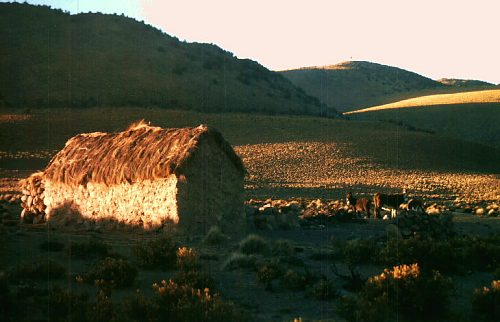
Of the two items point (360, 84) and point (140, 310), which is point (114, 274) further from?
point (360, 84)

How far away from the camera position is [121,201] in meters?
22.0

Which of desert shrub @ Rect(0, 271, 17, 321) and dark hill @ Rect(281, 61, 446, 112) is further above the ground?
dark hill @ Rect(281, 61, 446, 112)

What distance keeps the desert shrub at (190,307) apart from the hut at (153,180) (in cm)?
930

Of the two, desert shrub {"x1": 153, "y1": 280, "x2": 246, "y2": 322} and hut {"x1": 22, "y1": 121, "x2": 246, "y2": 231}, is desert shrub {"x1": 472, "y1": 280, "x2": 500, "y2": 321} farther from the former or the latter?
hut {"x1": 22, "y1": 121, "x2": 246, "y2": 231}

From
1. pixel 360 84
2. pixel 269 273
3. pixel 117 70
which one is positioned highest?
pixel 360 84

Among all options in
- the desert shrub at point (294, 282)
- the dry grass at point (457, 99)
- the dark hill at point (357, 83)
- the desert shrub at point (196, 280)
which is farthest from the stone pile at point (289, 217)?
the dark hill at point (357, 83)

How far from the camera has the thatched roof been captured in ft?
67.6

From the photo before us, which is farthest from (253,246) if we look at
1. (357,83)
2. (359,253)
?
(357,83)

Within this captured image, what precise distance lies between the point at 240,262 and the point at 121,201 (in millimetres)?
8561

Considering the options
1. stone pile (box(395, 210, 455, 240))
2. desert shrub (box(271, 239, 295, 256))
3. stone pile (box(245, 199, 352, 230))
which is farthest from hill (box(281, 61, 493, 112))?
desert shrub (box(271, 239, 295, 256))

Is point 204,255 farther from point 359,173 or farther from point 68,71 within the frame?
point 68,71

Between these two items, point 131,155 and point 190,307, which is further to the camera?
point 131,155

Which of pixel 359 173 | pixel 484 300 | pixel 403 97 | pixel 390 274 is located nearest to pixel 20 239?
pixel 390 274

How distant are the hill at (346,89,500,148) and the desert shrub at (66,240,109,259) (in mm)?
64134
